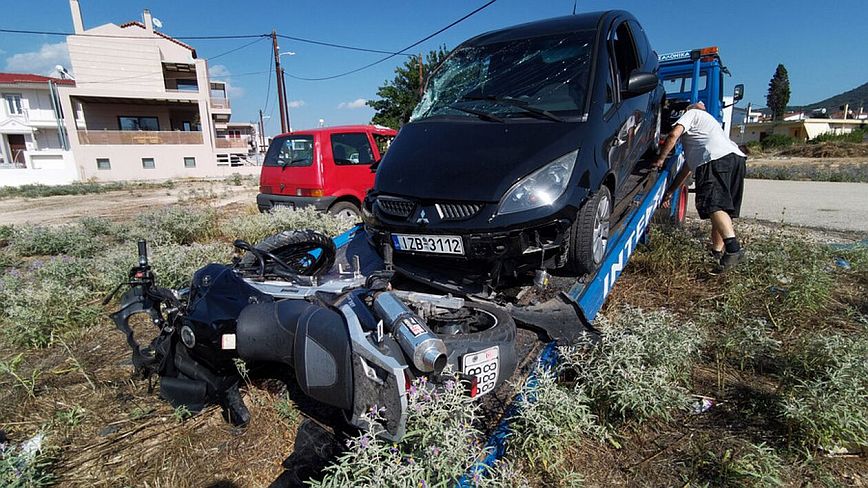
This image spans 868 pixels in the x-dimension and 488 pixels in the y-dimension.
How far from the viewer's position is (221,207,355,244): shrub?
633 centimetres

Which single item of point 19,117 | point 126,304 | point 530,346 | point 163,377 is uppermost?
point 19,117

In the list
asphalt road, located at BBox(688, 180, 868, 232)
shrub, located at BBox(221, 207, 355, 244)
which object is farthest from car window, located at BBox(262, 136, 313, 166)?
asphalt road, located at BBox(688, 180, 868, 232)

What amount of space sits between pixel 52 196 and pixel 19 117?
25.9 meters

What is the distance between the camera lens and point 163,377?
99.0 inches

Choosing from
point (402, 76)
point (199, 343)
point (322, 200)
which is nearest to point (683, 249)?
point (199, 343)

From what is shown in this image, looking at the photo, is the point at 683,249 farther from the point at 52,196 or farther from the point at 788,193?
the point at 52,196

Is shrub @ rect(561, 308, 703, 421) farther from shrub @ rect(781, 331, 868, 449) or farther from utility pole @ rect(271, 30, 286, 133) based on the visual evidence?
utility pole @ rect(271, 30, 286, 133)

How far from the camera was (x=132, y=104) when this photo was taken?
3366cm

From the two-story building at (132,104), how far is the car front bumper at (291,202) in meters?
26.6

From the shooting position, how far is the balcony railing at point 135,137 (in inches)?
1128

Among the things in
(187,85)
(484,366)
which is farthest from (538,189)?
(187,85)

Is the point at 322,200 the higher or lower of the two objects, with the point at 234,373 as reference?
higher

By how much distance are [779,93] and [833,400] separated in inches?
3532

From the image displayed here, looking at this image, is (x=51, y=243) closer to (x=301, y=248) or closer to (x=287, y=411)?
(x=301, y=248)
